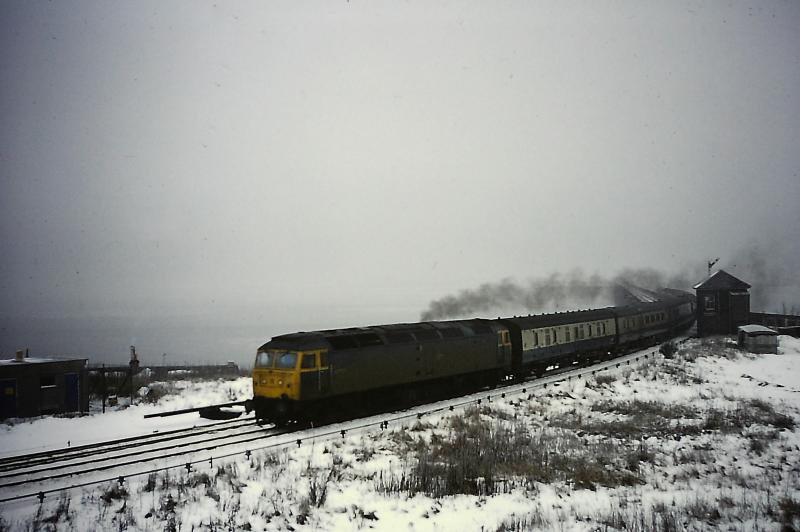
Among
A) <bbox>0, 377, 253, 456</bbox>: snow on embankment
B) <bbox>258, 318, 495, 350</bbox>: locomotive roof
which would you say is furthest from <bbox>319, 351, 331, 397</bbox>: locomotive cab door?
<bbox>0, 377, 253, 456</bbox>: snow on embankment

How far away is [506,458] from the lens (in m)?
15.0

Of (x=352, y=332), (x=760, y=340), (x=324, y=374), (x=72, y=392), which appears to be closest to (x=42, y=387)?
(x=72, y=392)

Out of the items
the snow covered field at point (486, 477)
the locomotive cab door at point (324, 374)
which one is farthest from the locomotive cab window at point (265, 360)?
the snow covered field at point (486, 477)

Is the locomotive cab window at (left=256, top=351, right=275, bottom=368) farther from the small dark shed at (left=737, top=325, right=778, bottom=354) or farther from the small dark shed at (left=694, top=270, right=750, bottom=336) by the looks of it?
the small dark shed at (left=694, top=270, right=750, bottom=336)

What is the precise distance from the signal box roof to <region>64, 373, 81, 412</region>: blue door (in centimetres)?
4881

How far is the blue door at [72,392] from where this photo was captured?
23.0 meters

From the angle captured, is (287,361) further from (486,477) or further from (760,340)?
(760,340)

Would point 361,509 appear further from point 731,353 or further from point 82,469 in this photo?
point 731,353

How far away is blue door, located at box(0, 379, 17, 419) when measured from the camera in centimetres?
2105

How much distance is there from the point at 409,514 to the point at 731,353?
117 feet

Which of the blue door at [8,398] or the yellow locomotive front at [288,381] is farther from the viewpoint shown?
the blue door at [8,398]

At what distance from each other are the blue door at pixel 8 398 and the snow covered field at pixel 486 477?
209cm

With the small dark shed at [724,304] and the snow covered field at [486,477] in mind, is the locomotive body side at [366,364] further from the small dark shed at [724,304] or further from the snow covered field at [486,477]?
the small dark shed at [724,304]

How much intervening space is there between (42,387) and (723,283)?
5091cm
